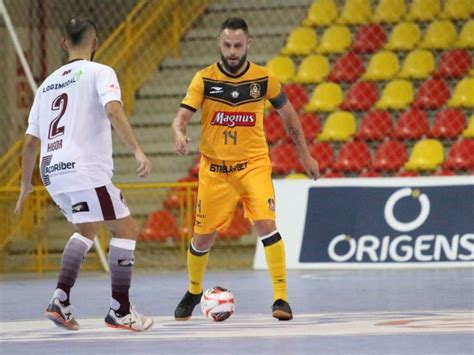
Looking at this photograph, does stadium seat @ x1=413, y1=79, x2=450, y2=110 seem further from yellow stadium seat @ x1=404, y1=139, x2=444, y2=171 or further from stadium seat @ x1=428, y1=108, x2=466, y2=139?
yellow stadium seat @ x1=404, y1=139, x2=444, y2=171

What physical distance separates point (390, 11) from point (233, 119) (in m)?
9.45

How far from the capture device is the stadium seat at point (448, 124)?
15969mm

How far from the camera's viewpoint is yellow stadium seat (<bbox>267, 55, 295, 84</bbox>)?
1758 cm

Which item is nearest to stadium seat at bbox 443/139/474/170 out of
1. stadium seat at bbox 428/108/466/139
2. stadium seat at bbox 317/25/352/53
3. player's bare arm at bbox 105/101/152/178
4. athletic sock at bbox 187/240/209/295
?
stadium seat at bbox 428/108/466/139

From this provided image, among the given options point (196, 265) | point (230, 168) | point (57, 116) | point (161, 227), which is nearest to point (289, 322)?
point (196, 265)

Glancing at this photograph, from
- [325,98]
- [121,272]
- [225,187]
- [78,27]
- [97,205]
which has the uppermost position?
[325,98]

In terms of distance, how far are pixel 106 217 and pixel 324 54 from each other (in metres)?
10.5

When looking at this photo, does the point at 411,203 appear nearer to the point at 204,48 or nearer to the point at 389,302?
the point at 389,302

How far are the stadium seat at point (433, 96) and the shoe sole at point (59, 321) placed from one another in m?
9.55

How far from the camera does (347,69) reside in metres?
17.3

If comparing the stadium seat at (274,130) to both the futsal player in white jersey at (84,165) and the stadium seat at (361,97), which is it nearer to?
the stadium seat at (361,97)

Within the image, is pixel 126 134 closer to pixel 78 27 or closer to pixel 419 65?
pixel 78 27

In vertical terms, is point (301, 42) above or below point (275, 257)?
above

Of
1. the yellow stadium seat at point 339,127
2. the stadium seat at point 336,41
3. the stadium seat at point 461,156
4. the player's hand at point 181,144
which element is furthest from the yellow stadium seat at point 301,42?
the player's hand at point 181,144
